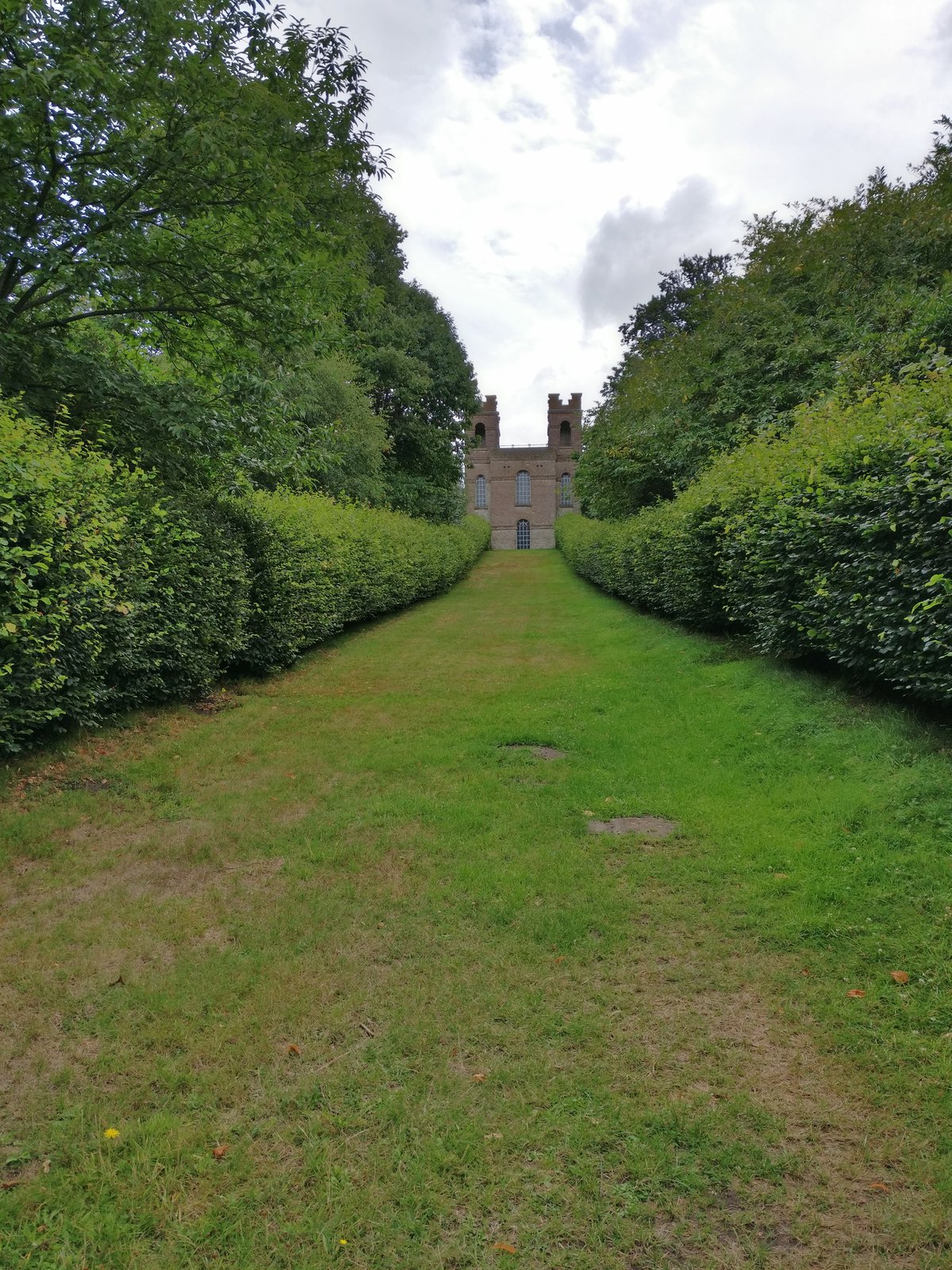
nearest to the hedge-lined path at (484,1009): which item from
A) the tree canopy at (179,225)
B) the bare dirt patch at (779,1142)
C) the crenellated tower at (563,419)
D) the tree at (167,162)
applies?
the bare dirt patch at (779,1142)

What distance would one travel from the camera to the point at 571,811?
4680 millimetres

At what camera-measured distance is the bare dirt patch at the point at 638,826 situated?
4.34m

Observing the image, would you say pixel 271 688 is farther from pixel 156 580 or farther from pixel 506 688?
pixel 506 688

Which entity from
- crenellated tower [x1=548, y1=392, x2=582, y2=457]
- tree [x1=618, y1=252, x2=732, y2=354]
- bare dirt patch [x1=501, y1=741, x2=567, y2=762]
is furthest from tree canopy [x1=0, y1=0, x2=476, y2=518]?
crenellated tower [x1=548, y1=392, x2=582, y2=457]

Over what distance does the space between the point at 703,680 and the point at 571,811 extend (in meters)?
3.85

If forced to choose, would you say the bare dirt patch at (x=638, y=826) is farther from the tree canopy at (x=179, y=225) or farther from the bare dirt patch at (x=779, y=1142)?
the tree canopy at (x=179, y=225)

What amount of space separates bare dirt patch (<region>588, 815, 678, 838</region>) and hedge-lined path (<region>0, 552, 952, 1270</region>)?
0.35ft

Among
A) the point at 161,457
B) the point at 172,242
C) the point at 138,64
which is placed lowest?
the point at 161,457

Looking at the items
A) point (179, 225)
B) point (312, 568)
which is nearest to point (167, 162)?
point (179, 225)

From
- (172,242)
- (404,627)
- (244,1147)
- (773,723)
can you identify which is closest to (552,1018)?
(244,1147)

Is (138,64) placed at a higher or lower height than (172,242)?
higher

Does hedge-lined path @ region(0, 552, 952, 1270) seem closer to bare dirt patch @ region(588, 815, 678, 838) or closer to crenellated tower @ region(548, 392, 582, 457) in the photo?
bare dirt patch @ region(588, 815, 678, 838)

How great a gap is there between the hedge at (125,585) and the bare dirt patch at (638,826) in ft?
13.2

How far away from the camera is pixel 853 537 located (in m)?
5.58
